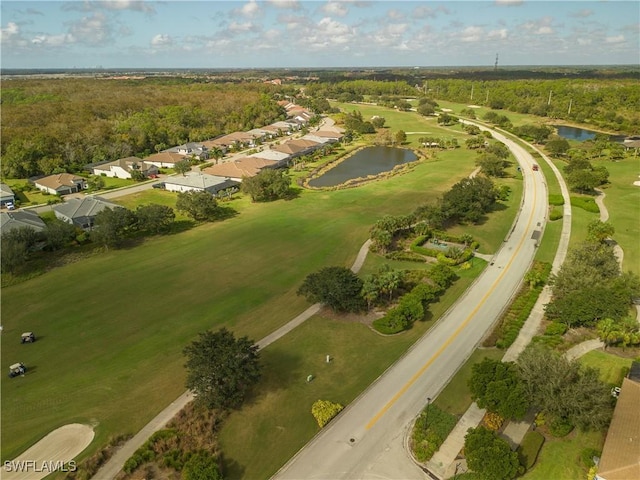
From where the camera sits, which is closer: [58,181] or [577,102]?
[58,181]

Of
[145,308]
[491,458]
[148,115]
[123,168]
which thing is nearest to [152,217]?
[145,308]

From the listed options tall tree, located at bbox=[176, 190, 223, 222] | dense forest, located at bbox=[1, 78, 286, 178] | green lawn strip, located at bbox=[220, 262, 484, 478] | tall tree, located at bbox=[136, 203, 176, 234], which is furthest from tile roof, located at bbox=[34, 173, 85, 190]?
green lawn strip, located at bbox=[220, 262, 484, 478]

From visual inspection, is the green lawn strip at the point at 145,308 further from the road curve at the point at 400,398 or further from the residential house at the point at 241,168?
the residential house at the point at 241,168

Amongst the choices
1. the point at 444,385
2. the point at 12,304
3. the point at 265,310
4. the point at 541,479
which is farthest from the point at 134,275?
the point at 541,479

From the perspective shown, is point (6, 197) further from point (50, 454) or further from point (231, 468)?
point (231, 468)

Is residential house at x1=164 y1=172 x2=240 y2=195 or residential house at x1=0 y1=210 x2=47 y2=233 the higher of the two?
residential house at x1=0 y1=210 x2=47 y2=233

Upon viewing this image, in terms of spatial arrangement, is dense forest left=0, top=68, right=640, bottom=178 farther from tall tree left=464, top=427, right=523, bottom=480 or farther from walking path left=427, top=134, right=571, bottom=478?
tall tree left=464, top=427, right=523, bottom=480
